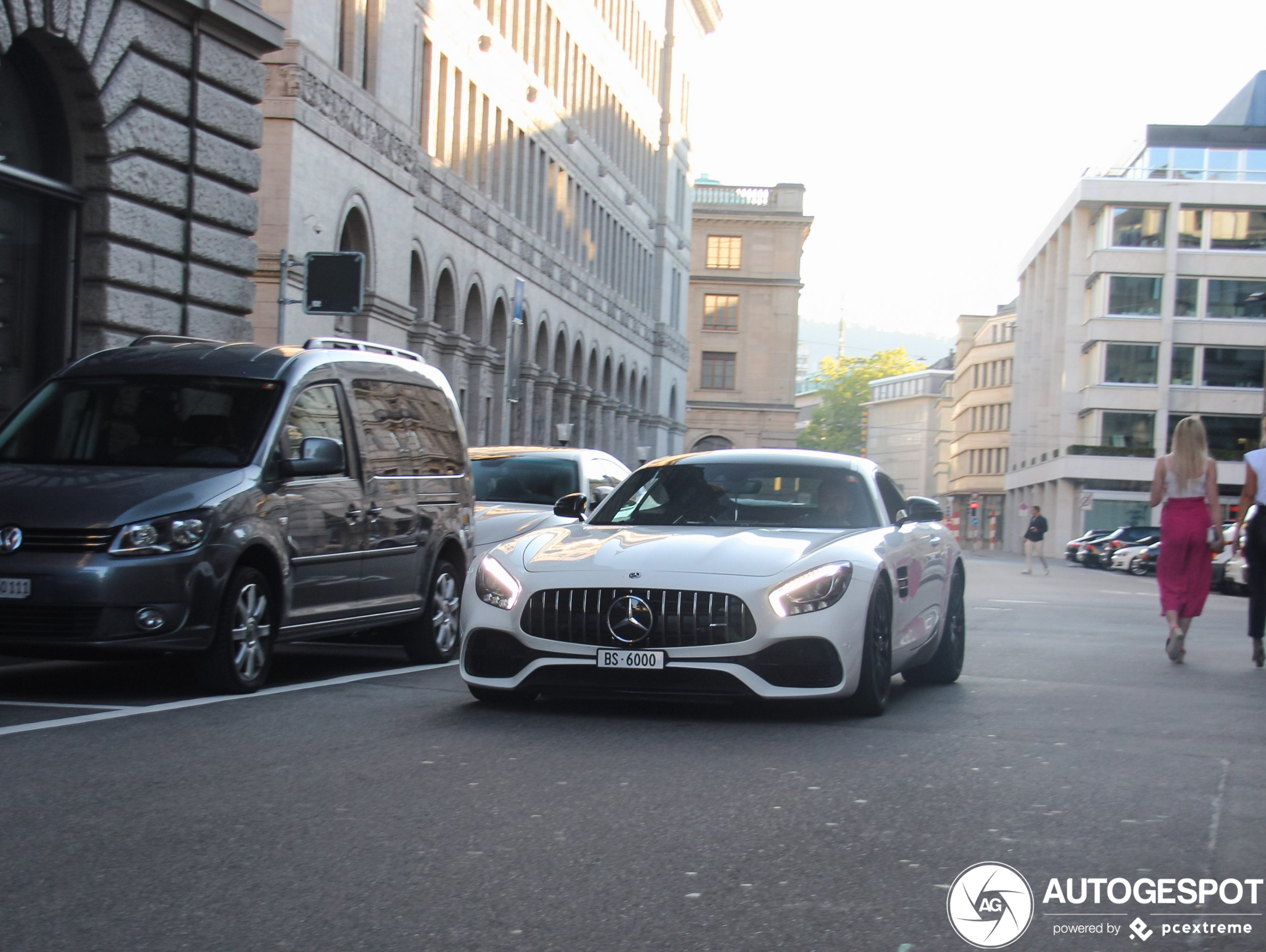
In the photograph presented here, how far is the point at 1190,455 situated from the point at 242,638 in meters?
7.49

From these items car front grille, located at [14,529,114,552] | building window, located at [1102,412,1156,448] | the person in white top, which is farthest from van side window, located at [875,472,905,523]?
building window, located at [1102,412,1156,448]

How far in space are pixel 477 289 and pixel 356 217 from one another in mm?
10543

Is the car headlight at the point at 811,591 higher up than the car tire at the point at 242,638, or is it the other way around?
the car headlight at the point at 811,591

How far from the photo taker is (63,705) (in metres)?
8.41

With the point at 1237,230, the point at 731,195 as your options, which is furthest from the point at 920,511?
the point at 731,195

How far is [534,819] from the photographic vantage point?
5.59 m

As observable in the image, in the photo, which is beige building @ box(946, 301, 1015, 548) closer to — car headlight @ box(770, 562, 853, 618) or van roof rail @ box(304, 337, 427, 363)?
van roof rail @ box(304, 337, 427, 363)

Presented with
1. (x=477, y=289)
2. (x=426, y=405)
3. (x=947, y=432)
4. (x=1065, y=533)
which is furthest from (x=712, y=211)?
(x=426, y=405)

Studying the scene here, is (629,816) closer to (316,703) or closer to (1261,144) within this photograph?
(316,703)

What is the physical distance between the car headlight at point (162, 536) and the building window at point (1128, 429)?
7431 centimetres

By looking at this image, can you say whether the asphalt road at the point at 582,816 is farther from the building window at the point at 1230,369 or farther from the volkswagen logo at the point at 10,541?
the building window at the point at 1230,369

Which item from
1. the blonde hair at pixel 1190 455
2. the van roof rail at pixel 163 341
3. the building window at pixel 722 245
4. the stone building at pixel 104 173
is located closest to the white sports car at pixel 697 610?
the van roof rail at pixel 163 341

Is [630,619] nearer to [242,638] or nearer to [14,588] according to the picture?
[242,638]

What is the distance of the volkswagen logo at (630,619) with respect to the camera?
25.8 ft
